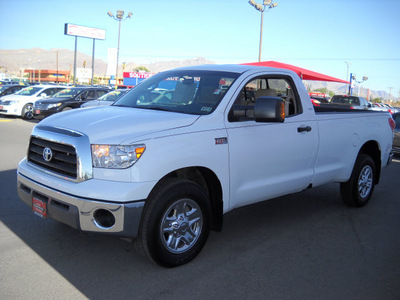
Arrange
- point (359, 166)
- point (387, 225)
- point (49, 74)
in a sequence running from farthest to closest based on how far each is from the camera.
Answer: point (49, 74)
point (359, 166)
point (387, 225)

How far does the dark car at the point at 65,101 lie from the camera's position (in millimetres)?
17312

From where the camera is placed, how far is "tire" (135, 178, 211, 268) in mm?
3684

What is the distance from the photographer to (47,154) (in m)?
3.86

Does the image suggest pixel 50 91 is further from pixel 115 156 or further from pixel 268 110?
pixel 115 156

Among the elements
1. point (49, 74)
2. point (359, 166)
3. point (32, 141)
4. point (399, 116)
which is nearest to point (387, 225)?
point (359, 166)

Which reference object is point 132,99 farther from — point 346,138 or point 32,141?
point 346,138

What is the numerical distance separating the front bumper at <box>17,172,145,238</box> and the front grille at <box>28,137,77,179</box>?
20 centimetres

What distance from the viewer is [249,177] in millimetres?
4480

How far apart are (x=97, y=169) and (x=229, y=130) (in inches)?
54.3

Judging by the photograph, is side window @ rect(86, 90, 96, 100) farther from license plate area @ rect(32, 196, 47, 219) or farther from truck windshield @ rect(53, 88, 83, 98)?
license plate area @ rect(32, 196, 47, 219)

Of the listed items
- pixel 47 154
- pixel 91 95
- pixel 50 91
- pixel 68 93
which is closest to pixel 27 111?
pixel 50 91

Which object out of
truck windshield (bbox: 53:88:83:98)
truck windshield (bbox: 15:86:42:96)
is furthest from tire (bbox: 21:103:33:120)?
truck windshield (bbox: 53:88:83:98)

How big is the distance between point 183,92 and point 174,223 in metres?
1.52

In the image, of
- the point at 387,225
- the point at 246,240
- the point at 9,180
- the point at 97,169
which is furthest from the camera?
the point at 9,180
